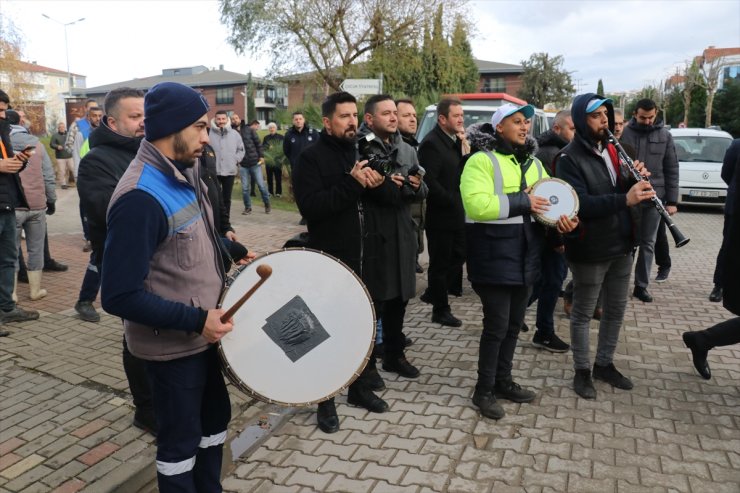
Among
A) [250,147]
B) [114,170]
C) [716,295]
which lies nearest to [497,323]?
[114,170]

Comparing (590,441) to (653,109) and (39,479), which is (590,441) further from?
(653,109)

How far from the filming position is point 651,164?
674 centimetres

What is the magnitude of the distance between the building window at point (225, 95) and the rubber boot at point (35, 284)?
248 feet

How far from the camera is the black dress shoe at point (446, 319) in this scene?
603 cm

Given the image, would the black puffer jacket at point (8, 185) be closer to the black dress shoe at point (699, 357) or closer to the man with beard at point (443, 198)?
the man with beard at point (443, 198)

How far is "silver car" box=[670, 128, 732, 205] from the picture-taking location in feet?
46.2

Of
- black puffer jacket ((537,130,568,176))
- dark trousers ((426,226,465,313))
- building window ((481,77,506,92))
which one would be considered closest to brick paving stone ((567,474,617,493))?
dark trousers ((426,226,465,313))

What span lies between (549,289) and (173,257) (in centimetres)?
406

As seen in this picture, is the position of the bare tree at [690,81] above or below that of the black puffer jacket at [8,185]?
above

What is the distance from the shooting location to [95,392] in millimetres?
4250

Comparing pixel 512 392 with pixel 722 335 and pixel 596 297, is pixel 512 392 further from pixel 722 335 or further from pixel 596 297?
pixel 722 335

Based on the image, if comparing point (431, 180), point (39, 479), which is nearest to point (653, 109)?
point (431, 180)

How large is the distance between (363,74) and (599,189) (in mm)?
22462

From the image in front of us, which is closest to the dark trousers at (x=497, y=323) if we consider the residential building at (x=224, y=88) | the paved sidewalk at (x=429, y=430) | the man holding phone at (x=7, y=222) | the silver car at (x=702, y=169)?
the paved sidewalk at (x=429, y=430)
